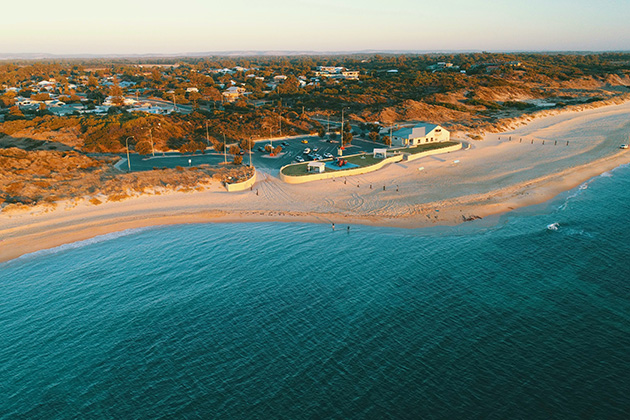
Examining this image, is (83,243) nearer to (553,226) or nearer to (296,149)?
(296,149)

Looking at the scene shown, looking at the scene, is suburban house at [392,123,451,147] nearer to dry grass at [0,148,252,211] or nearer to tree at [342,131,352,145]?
tree at [342,131,352,145]

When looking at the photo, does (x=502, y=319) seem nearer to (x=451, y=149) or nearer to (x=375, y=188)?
(x=375, y=188)

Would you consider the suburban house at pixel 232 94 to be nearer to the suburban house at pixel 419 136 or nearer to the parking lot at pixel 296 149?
the parking lot at pixel 296 149

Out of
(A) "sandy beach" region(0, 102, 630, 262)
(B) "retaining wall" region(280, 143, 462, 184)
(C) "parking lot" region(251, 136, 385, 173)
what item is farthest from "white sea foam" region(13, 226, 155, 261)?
(C) "parking lot" region(251, 136, 385, 173)

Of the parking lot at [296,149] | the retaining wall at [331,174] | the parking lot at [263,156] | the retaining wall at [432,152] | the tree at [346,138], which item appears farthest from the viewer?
the tree at [346,138]

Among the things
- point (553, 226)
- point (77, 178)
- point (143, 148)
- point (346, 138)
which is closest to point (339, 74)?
point (346, 138)

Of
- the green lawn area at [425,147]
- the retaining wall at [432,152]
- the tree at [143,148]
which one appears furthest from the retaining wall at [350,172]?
the tree at [143,148]
